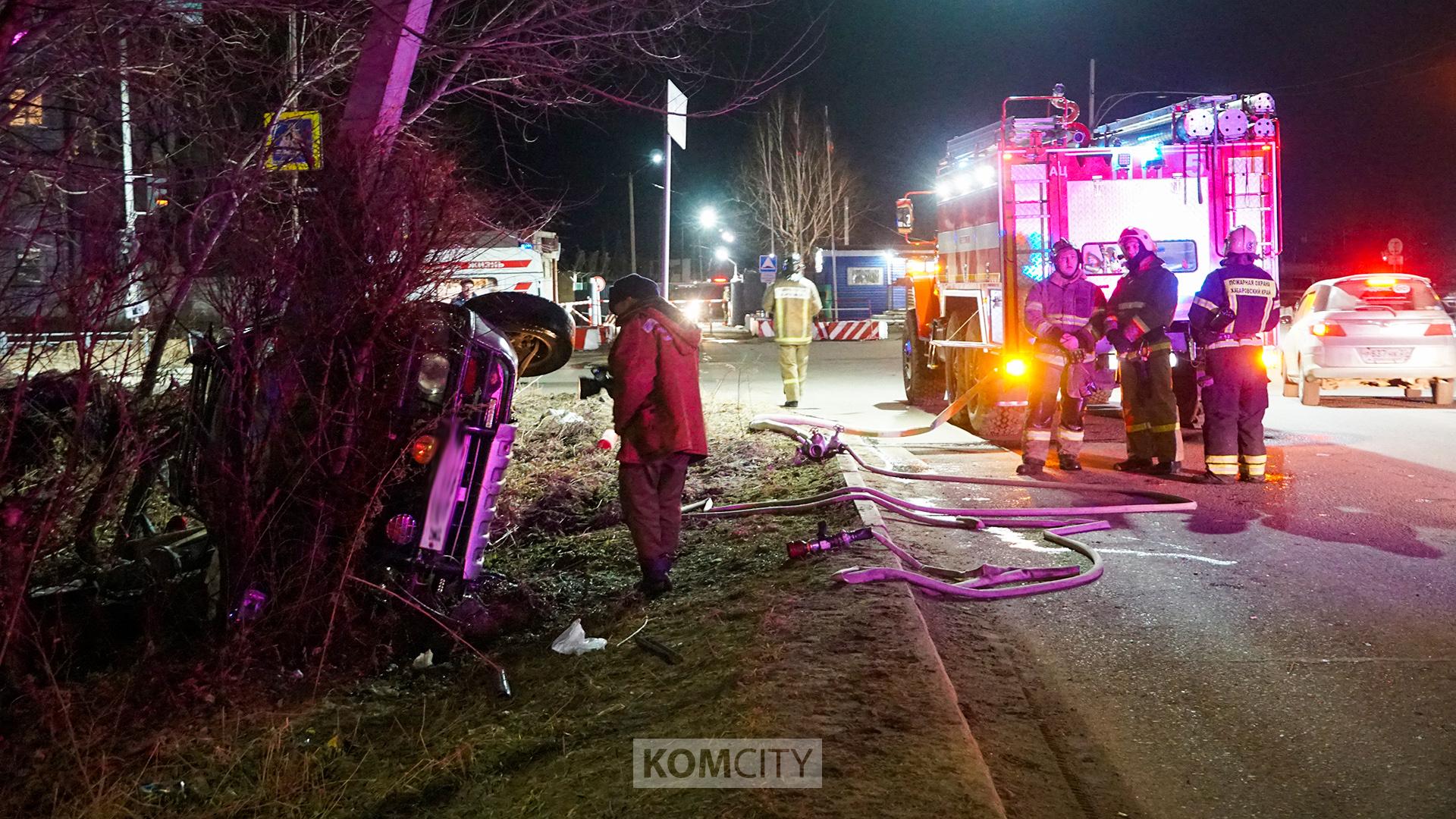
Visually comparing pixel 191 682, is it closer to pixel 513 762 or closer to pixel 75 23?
pixel 513 762

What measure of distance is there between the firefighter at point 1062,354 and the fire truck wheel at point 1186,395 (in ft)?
7.15

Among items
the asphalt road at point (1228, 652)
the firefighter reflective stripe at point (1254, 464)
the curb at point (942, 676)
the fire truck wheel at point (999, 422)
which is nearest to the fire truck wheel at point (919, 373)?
the fire truck wheel at point (999, 422)

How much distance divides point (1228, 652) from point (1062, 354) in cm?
426

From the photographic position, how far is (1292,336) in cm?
1244

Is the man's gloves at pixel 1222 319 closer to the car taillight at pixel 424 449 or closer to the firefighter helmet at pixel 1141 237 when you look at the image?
the firefighter helmet at pixel 1141 237

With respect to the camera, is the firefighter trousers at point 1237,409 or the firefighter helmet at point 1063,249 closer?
the firefighter trousers at point 1237,409

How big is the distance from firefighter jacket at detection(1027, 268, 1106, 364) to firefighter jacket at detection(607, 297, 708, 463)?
13.5 ft

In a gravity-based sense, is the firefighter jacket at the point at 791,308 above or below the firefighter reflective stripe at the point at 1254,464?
above

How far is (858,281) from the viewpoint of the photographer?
34.9 m

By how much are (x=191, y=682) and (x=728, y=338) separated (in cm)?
2599

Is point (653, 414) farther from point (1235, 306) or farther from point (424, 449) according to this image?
point (1235, 306)

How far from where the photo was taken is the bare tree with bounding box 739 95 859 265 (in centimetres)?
4222

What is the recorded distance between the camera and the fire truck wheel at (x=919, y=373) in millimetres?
12945

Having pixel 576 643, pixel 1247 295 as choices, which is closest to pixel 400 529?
pixel 576 643
